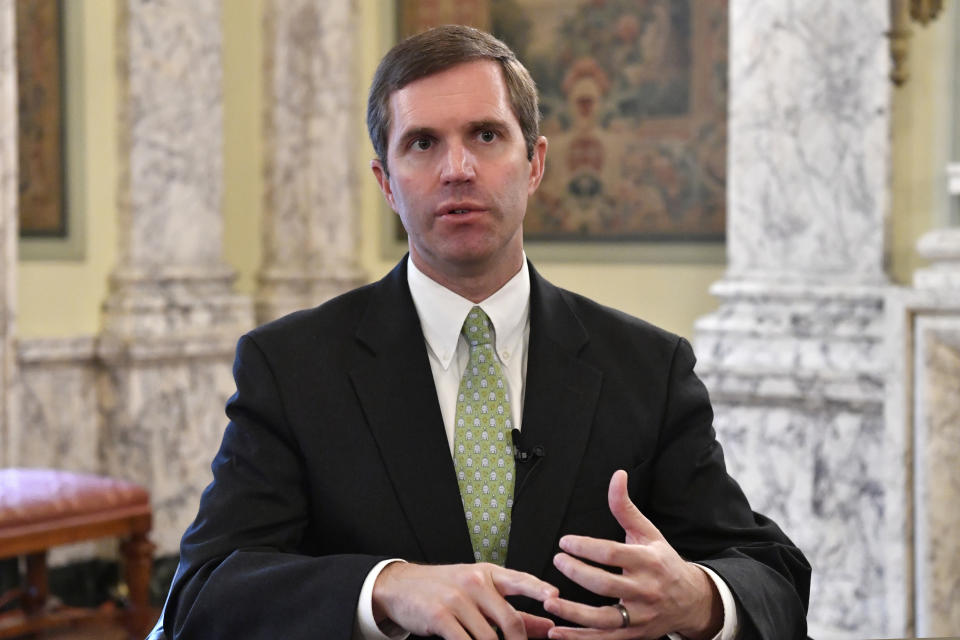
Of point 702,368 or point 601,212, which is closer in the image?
point 702,368

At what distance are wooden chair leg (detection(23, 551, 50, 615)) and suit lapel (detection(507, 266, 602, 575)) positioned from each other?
307cm

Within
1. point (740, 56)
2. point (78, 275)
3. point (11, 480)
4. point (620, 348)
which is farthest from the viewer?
point (78, 275)

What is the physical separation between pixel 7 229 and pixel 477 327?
3.58m

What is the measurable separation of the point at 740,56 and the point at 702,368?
1.19 metres

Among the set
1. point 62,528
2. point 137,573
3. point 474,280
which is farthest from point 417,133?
point 137,573

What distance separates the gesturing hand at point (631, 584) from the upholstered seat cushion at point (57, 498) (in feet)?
9.22

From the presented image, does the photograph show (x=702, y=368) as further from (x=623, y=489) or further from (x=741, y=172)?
(x=623, y=489)

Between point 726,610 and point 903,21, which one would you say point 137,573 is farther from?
point 903,21

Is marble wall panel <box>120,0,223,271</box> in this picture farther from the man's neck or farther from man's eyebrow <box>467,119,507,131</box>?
man's eyebrow <box>467,119,507,131</box>

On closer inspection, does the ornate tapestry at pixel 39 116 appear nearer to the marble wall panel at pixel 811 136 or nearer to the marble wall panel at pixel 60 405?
the marble wall panel at pixel 60 405

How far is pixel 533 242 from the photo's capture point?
6.25 meters

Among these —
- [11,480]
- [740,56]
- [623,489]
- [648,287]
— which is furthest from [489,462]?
[648,287]

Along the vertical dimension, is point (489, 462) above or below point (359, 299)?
below

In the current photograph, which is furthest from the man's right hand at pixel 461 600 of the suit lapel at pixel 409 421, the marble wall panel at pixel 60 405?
the marble wall panel at pixel 60 405
